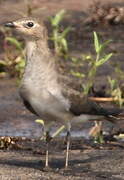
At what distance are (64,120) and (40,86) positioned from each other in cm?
52

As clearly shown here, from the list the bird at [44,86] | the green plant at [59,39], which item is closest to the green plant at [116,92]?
the green plant at [59,39]

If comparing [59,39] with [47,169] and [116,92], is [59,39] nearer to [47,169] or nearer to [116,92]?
[116,92]

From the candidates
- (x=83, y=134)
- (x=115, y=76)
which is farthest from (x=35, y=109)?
(x=115, y=76)

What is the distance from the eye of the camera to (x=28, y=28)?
7.30 metres

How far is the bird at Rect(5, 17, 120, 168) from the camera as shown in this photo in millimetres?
7035

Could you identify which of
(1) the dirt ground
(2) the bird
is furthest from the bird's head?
(1) the dirt ground

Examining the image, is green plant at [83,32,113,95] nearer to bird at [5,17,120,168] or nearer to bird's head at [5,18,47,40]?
bird at [5,17,120,168]

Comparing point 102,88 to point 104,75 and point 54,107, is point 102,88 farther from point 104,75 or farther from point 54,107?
point 54,107

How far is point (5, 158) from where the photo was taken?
7.59m

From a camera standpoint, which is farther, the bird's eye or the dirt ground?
the bird's eye

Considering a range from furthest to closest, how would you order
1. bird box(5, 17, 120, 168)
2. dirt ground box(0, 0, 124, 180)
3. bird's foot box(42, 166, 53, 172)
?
bird's foot box(42, 166, 53, 172) < bird box(5, 17, 120, 168) < dirt ground box(0, 0, 124, 180)

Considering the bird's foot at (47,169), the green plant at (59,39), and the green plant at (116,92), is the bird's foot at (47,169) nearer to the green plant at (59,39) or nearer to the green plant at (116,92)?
the green plant at (116,92)

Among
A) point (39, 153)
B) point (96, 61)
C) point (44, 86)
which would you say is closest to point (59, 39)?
point (96, 61)

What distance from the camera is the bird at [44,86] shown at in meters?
7.04
